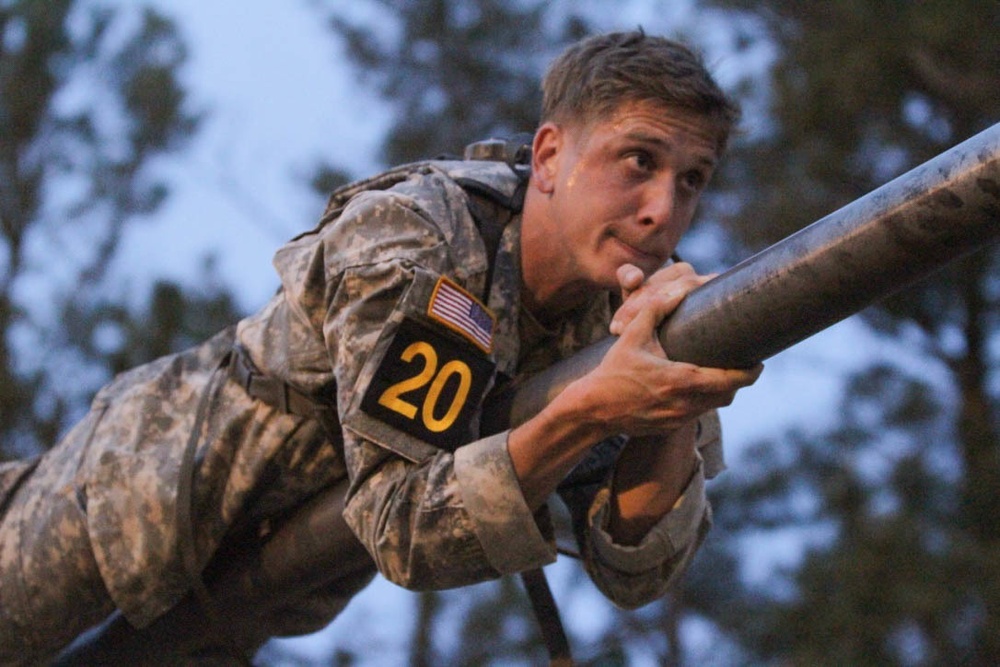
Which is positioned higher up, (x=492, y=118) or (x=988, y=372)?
(x=492, y=118)

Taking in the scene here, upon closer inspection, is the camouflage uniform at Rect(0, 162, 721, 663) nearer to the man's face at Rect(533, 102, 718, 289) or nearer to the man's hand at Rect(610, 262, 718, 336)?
the man's face at Rect(533, 102, 718, 289)

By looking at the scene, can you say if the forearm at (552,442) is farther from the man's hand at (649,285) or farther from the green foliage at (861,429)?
the green foliage at (861,429)

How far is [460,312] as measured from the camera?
2.74 m

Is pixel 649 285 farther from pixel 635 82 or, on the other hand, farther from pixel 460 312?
pixel 635 82

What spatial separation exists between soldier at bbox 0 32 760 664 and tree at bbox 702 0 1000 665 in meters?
5.87

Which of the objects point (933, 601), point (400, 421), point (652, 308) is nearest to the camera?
point (652, 308)

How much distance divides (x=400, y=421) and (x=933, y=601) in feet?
21.8

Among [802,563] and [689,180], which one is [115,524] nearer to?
[689,180]

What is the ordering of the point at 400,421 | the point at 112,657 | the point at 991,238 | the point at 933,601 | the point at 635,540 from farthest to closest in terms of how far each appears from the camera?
the point at 933,601, the point at 112,657, the point at 635,540, the point at 400,421, the point at 991,238

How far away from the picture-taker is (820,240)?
2.22 metres

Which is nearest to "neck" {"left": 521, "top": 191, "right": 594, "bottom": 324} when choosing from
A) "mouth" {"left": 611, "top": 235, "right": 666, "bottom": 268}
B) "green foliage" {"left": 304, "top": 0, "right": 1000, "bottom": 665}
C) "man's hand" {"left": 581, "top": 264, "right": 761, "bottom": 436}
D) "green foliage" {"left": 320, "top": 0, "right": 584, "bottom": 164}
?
"mouth" {"left": 611, "top": 235, "right": 666, "bottom": 268}

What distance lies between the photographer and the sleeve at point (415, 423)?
2.61m

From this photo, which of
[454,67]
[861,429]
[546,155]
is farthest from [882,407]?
[546,155]

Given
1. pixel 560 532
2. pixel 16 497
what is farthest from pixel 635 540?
pixel 16 497
